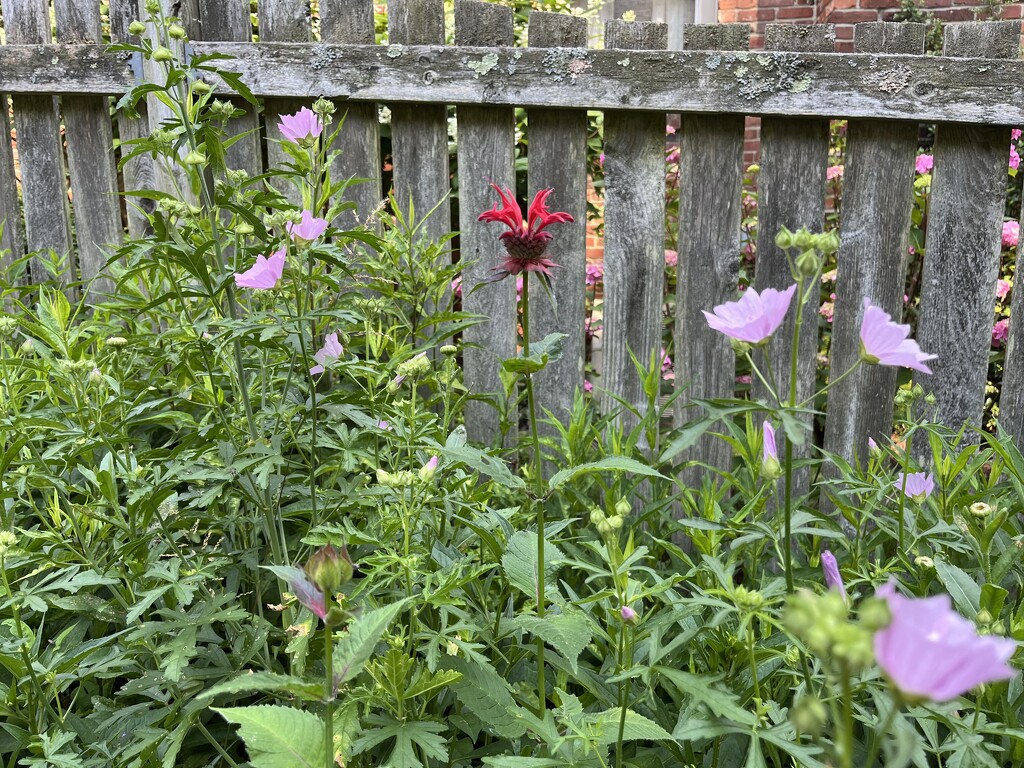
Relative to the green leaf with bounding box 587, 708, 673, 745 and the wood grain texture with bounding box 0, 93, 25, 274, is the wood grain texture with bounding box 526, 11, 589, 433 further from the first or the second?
the wood grain texture with bounding box 0, 93, 25, 274

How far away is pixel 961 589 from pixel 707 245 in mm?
1291

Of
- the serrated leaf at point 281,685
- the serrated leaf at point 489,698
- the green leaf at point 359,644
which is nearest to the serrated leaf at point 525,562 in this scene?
the serrated leaf at point 489,698

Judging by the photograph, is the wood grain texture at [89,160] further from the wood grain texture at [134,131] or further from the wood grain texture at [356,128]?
the wood grain texture at [356,128]

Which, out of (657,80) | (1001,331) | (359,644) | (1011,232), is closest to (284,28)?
(657,80)

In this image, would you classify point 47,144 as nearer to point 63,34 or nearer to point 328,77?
point 63,34

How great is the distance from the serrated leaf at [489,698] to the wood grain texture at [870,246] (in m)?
1.47

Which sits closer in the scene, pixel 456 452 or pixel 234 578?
pixel 456 452

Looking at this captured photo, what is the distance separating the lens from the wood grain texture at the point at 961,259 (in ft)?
6.91

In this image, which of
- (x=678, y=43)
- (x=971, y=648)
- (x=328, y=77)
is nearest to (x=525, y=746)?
(x=971, y=648)

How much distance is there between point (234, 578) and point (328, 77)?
1472 millimetres

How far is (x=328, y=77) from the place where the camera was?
7.64 feet

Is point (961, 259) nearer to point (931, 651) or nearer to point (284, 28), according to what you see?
point (284, 28)

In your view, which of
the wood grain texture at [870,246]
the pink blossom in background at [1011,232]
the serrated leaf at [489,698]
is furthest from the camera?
the pink blossom in background at [1011,232]

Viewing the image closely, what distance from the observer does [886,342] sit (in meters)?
0.77
